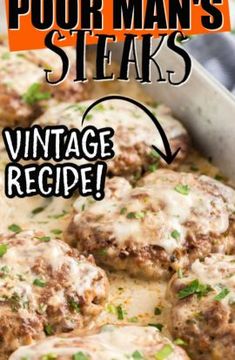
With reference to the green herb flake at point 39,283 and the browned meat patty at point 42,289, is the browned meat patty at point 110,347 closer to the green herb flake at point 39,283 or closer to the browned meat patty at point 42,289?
the browned meat patty at point 42,289

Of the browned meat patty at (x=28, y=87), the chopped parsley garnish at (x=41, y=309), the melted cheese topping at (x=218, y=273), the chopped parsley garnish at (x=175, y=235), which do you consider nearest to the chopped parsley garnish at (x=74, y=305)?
the chopped parsley garnish at (x=41, y=309)

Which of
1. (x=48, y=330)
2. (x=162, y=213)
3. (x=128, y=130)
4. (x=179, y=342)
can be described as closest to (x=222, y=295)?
(x=179, y=342)

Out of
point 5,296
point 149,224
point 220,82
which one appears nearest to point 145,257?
point 149,224

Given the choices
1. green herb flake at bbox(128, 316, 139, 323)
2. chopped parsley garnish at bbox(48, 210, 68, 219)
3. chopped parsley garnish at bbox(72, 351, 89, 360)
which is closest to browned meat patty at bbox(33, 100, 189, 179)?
chopped parsley garnish at bbox(48, 210, 68, 219)

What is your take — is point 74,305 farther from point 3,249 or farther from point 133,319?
point 3,249

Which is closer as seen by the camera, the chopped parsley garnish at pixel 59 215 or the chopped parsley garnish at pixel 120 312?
the chopped parsley garnish at pixel 120 312

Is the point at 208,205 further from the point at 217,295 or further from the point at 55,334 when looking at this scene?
the point at 55,334

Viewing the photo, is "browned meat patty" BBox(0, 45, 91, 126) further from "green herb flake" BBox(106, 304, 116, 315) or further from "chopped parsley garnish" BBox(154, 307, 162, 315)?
"chopped parsley garnish" BBox(154, 307, 162, 315)
